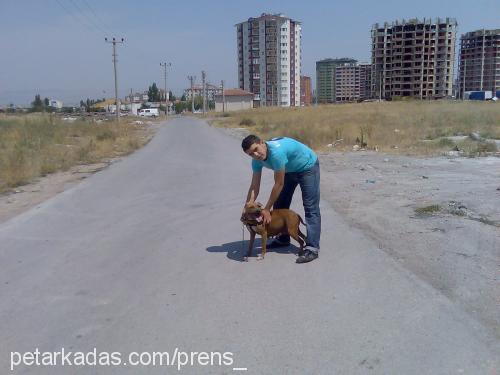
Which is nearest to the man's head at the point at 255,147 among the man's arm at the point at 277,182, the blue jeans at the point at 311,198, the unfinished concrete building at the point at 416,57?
the man's arm at the point at 277,182

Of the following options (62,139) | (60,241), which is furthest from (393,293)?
(62,139)

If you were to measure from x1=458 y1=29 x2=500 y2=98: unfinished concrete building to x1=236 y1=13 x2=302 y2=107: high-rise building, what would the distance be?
122 ft

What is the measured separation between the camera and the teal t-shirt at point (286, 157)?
5527 millimetres

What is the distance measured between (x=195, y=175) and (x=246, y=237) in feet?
22.9

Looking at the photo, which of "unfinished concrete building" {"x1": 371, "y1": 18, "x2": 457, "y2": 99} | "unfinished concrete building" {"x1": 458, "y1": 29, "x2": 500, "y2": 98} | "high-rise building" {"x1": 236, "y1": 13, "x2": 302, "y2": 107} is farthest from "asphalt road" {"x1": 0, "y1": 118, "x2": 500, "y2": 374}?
"high-rise building" {"x1": 236, "y1": 13, "x2": 302, "y2": 107}

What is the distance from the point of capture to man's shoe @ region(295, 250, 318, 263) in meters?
5.76

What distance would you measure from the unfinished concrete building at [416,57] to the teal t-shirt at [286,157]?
109 meters

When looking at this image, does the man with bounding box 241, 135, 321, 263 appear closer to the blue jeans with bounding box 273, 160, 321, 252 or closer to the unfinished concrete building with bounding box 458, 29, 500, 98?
the blue jeans with bounding box 273, 160, 321, 252

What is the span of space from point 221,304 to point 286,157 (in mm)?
1791

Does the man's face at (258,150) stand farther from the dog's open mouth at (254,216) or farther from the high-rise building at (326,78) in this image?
the high-rise building at (326,78)

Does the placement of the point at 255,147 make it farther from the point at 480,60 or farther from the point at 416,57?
the point at 480,60

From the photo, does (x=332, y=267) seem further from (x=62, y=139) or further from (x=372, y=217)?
(x=62, y=139)

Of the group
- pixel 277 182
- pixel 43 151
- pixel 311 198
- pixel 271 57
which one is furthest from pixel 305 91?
pixel 277 182

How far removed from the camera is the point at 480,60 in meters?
116
